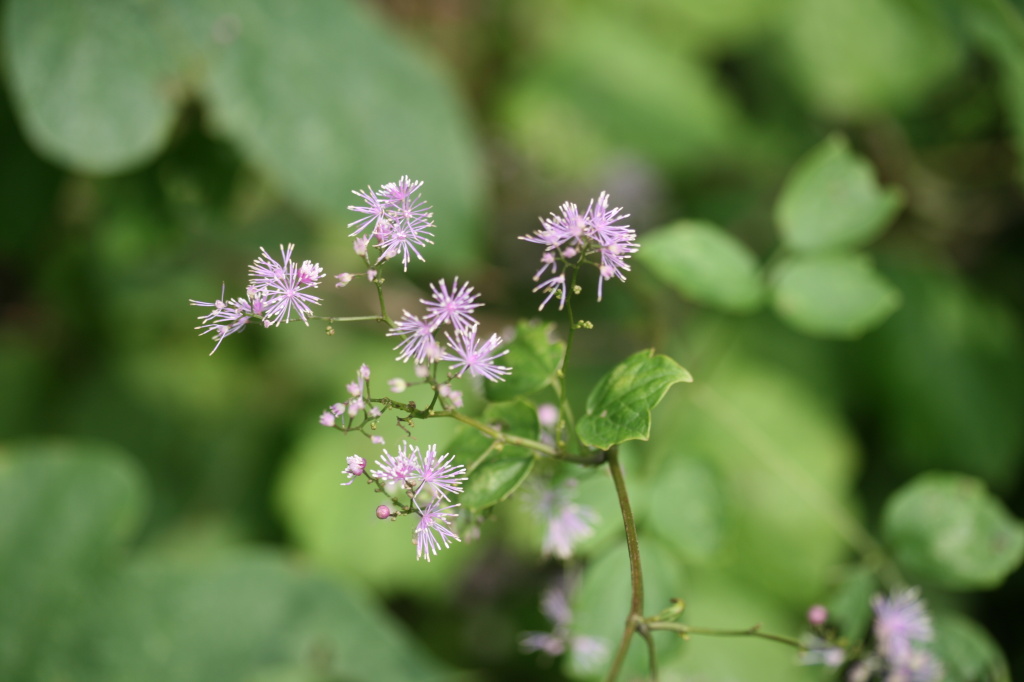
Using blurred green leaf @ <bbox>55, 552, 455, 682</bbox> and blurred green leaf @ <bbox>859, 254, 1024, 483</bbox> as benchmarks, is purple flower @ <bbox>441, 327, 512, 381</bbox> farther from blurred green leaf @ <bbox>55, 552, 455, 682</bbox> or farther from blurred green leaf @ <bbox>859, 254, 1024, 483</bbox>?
blurred green leaf @ <bbox>859, 254, 1024, 483</bbox>

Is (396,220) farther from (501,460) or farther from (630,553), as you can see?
(630,553)

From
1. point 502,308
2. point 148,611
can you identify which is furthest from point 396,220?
point 502,308

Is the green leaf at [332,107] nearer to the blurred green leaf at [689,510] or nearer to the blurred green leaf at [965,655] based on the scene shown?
the blurred green leaf at [689,510]

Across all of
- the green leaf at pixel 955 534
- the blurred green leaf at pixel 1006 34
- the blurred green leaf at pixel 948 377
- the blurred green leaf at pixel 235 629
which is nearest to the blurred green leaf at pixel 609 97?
the blurred green leaf at pixel 948 377

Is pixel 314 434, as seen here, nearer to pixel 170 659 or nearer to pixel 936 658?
pixel 170 659

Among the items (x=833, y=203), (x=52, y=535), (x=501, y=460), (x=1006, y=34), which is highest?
(x=1006, y=34)
